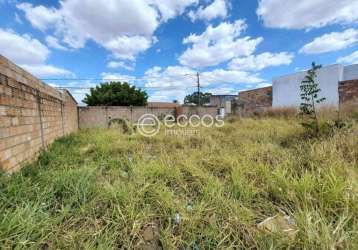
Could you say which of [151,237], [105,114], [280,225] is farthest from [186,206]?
[105,114]

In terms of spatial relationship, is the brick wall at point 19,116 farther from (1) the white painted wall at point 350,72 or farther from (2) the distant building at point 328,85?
(1) the white painted wall at point 350,72

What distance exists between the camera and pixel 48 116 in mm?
4012

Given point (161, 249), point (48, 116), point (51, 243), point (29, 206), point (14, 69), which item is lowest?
point (161, 249)

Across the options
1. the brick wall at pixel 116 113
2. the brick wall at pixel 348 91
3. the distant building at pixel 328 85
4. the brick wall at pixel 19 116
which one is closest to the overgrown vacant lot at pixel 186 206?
the brick wall at pixel 19 116

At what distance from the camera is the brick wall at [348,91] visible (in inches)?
323

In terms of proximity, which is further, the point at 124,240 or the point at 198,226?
the point at 198,226

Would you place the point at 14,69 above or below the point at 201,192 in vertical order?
above

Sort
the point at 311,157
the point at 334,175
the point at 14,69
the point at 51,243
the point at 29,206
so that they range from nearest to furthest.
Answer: the point at 51,243 < the point at 29,206 < the point at 334,175 < the point at 14,69 < the point at 311,157

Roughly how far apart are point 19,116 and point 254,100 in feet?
44.2

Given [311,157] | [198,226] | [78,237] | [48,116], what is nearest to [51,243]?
[78,237]

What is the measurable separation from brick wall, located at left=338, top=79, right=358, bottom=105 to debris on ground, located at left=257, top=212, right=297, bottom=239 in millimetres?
9555

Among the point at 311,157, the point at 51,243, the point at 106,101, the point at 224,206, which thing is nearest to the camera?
the point at 51,243

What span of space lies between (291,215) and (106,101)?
61.3 ft

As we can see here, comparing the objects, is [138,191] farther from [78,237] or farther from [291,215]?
[291,215]
